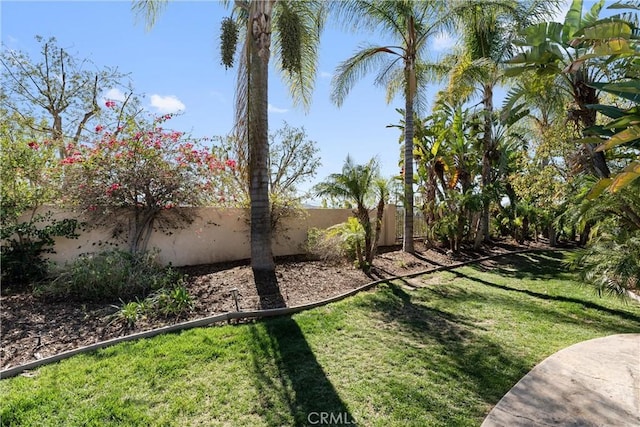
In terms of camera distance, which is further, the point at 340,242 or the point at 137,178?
the point at 340,242

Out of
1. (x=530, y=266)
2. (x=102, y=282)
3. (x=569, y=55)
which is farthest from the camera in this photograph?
(x=530, y=266)

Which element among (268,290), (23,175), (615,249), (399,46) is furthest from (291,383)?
(399,46)

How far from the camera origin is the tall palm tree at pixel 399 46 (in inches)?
395

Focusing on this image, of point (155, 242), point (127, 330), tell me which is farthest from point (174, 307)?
point (155, 242)

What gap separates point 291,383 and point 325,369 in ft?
1.56

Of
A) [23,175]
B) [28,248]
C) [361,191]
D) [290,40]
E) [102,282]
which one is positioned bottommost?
[102,282]

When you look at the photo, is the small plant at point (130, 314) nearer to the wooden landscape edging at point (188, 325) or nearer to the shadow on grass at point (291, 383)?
the wooden landscape edging at point (188, 325)

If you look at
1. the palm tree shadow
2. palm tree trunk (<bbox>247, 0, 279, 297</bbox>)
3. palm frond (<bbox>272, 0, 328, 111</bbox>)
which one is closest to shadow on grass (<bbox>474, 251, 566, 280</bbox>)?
the palm tree shadow

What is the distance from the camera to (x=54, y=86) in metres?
14.9

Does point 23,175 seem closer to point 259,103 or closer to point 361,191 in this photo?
point 259,103

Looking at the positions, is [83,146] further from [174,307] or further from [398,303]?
[398,303]

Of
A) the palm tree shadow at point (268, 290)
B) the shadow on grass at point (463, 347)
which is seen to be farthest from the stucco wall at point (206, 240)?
the shadow on grass at point (463, 347)

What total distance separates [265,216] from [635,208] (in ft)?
21.1

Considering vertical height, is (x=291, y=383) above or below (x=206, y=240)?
below
